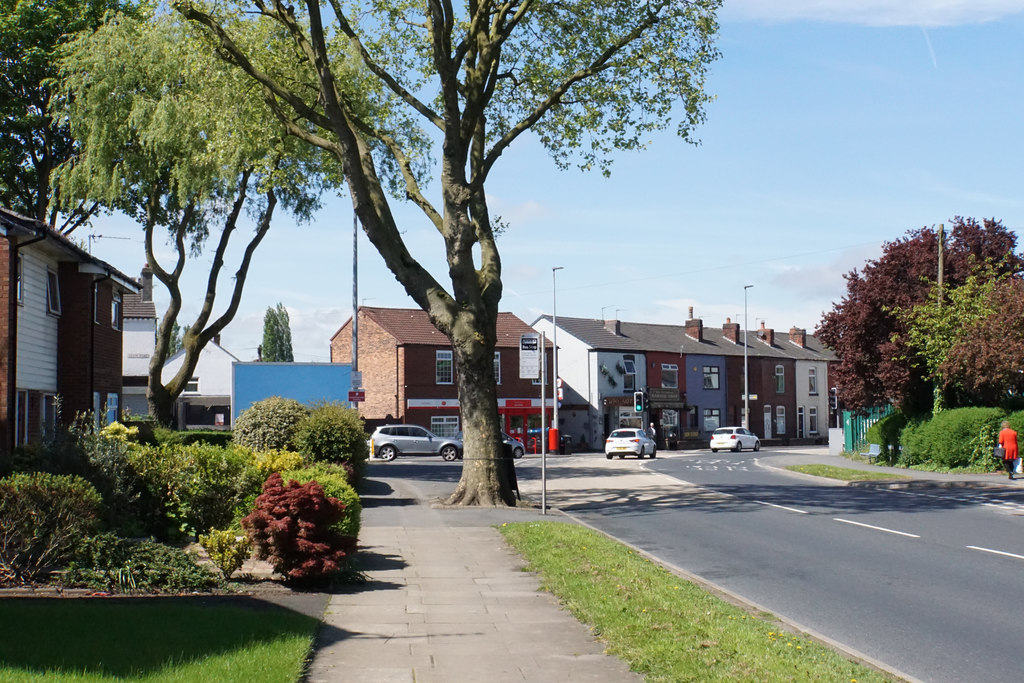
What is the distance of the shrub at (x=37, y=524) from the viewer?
9.61 meters

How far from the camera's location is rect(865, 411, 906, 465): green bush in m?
36.1

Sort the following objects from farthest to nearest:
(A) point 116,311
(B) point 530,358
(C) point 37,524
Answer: (A) point 116,311 < (B) point 530,358 < (C) point 37,524

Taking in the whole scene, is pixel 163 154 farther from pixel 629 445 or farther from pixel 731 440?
pixel 731 440

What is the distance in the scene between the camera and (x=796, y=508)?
20.7 meters

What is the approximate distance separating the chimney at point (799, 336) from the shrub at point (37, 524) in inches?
3089

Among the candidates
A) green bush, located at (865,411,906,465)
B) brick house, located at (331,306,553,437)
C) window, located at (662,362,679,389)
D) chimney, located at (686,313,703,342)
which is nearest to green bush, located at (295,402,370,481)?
green bush, located at (865,411,906,465)

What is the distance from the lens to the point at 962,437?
104 ft

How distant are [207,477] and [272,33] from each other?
42.2 feet

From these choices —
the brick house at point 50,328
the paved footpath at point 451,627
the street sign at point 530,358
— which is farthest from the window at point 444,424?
the paved footpath at point 451,627

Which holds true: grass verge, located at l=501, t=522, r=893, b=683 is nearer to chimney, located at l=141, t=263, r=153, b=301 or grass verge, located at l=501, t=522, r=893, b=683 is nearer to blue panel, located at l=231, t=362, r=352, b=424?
blue panel, located at l=231, t=362, r=352, b=424

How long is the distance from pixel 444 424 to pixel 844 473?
3063 centimetres

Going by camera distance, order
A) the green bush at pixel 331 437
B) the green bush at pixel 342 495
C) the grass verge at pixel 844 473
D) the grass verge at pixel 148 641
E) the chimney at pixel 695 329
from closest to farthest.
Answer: the grass verge at pixel 148 641
the green bush at pixel 342 495
the green bush at pixel 331 437
the grass verge at pixel 844 473
the chimney at pixel 695 329

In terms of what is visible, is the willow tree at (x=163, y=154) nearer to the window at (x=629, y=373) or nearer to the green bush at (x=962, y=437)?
the green bush at (x=962, y=437)

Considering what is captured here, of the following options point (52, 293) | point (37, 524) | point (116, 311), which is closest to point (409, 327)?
point (116, 311)
